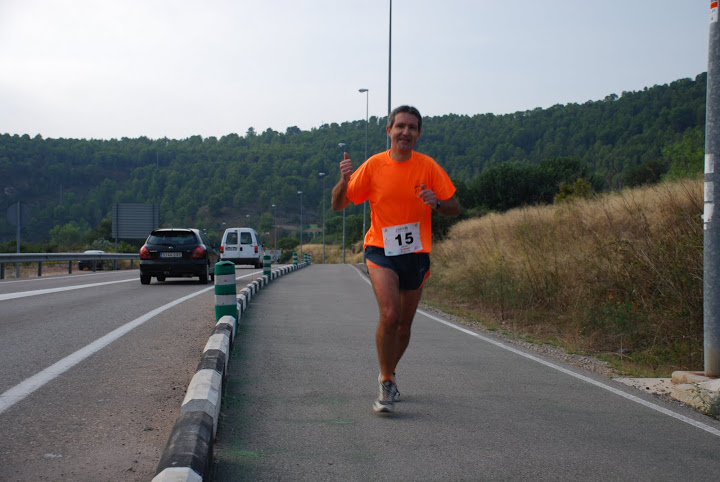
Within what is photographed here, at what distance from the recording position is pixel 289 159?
105 meters

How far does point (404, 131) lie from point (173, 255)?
14682mm

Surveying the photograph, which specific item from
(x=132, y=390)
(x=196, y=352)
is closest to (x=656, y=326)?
(x=196, y=352)

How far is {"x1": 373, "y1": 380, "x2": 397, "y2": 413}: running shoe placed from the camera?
187 inches

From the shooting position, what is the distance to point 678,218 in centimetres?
947

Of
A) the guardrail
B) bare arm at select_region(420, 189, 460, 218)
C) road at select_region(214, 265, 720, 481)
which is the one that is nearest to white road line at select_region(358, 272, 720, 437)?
road at select_region(214, 265, 720, 481)

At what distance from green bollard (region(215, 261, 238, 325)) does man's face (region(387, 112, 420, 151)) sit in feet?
12.6

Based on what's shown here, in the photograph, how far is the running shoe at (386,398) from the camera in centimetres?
474

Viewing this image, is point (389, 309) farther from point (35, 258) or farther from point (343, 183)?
point (35, 258)

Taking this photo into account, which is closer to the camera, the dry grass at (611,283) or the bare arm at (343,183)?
the bare arm at (343,183)

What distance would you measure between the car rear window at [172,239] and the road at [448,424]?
38.5 feet

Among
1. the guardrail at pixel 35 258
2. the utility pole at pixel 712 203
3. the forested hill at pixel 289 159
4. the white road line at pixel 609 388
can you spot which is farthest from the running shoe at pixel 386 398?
the forested hill at pixel 289 159

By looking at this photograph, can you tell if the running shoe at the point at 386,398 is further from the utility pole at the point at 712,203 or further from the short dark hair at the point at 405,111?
the utility pole at the point at 712,203

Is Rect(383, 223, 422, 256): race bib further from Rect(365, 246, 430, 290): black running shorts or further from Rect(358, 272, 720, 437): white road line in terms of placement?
Rect(358, 272, 720, 437): white road line

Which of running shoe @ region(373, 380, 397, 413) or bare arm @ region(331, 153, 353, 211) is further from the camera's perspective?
bare arm @ region(331, 153, 353, 211)
